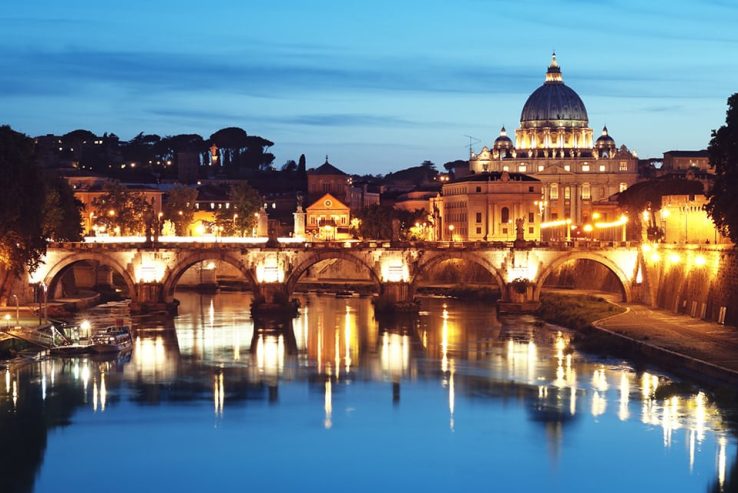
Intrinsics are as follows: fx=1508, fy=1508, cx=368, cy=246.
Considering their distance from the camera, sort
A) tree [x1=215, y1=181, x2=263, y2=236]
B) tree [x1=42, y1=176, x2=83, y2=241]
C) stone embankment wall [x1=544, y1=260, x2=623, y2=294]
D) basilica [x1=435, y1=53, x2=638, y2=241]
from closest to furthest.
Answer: tree [x1=42, y1=176, x2=83, y2=241] → stone embankment wall [x1=544, y1=260, x2=623, y2=294] → tree [x1=215, y1=181, x2=263, y2=236] → basilica [x1=435, y1=53, x2=638, y2=241]

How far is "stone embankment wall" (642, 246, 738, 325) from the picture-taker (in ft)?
184

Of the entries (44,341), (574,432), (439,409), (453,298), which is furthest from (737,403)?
(453,298)

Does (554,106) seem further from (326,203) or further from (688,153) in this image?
(326,203)

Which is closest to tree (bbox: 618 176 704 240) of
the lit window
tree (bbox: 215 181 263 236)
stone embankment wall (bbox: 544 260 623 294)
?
stone embankment wall (bbox: 544 260 623 294)

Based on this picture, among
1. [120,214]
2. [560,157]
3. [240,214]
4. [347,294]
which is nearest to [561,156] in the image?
[560,157]

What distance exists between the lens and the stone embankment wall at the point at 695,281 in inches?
2212

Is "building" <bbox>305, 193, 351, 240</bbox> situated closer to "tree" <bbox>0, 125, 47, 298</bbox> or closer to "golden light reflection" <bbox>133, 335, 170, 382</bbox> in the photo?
"tree" <bbox>0, 125, 47, 298</bbox>

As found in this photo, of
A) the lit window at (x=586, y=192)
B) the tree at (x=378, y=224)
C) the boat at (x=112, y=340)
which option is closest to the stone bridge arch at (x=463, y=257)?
the boat at (x=112, y=340)

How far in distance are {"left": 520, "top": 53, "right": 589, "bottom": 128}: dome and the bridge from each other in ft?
287

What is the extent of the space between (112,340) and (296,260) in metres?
19.4

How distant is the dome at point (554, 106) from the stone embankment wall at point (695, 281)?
299 ft

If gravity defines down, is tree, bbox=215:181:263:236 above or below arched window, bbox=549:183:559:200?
below

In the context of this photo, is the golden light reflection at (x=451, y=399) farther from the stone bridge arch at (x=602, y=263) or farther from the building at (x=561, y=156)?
the building at (x=561, y=156)

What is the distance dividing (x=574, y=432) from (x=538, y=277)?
33.5m
